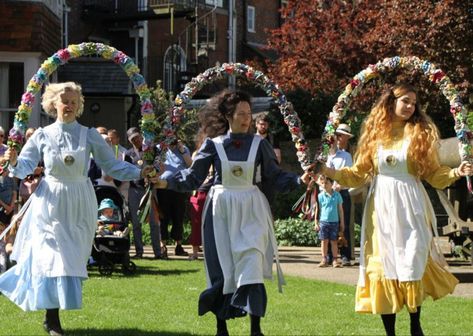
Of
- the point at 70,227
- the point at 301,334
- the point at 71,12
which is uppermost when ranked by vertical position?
the point at 71,12

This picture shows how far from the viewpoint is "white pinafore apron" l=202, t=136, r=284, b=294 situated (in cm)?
811

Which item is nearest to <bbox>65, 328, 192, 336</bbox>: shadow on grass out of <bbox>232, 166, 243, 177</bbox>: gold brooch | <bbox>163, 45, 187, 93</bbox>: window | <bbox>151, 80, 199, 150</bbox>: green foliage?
<bbox>232, 166, 243, 177</bbox>: gold brooch

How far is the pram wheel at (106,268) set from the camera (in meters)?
12.6

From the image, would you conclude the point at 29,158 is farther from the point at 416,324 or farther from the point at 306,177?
the point at 416,324

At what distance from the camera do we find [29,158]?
28.0ft

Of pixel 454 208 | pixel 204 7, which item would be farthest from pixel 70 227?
pixel 204 7

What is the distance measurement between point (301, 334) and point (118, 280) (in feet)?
13.5

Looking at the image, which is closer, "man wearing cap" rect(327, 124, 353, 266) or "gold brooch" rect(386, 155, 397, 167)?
"gold brooch" rect(386, 155, 397, 167)

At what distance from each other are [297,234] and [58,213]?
9955mm

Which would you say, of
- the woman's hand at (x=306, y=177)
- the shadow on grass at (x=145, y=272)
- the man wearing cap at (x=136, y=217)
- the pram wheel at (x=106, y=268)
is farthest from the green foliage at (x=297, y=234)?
the woman's hand at (x=306, y=177)

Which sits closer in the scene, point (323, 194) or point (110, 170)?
point (110, 170)

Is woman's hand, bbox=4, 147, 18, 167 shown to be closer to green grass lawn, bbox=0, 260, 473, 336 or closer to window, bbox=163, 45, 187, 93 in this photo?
green grass lawn, bbox=0, 260, 473, 336

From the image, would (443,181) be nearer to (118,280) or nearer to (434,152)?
(434,152)

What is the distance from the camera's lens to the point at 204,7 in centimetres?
3281
